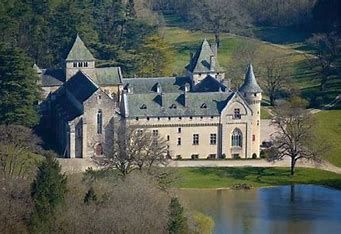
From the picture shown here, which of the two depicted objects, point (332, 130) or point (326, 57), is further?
point (326, 57)

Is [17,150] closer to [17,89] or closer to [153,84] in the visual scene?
[17,89]

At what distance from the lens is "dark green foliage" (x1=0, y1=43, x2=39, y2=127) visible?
6272cm

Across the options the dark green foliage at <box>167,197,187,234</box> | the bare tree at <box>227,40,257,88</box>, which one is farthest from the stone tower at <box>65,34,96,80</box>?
the dark green foliage at <box>167,197,187,234</box>

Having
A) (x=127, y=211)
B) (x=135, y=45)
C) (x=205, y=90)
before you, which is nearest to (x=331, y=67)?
(x=135, y=45)

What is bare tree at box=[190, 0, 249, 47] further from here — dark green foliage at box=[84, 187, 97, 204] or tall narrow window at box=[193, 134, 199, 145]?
dark green foliage at box=[84, 187, 97, 204]

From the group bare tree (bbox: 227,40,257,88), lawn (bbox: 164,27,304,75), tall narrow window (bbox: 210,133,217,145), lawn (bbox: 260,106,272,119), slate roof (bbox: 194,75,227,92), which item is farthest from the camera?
lawn (bbox: 164,27,304,75)

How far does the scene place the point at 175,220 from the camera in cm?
4000

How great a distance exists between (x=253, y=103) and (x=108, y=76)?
34.2 feet

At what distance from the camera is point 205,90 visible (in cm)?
6644

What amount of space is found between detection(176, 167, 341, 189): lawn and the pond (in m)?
0.79

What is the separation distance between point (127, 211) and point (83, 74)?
2618cm

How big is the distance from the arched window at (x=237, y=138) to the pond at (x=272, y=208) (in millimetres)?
6394

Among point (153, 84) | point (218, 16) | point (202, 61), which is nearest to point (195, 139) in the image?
point (153, 84)

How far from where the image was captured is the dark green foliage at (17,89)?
6272cm
